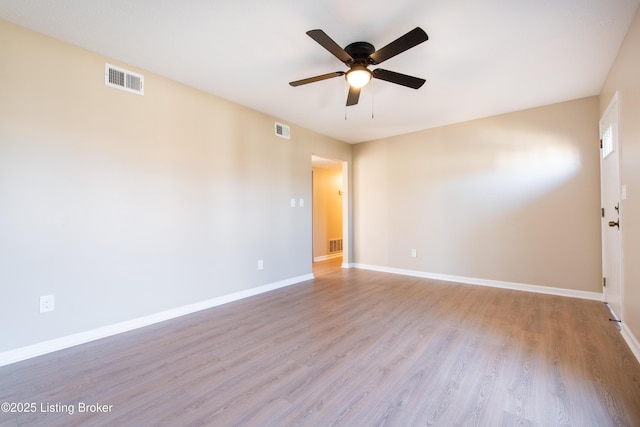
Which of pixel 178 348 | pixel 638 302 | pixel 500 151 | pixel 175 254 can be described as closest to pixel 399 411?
pixel 178 348

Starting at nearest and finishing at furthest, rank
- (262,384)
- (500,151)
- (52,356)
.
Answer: (262,384) → (52,356) → (500,151)

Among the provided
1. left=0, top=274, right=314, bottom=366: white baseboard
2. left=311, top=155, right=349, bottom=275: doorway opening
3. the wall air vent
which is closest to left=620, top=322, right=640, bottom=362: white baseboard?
left=0, top=274, right=314, bottom=366: white baseboard

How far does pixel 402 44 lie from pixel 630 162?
2015mm

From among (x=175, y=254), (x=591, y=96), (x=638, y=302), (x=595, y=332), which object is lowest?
(x=595, y=332)

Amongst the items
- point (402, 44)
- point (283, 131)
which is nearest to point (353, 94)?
point (402, 44)

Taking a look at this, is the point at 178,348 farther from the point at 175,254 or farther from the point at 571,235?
the point at 571,235

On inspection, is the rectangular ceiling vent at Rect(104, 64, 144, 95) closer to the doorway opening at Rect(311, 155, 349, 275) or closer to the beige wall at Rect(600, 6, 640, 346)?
the doorway opening at Rect(311, 155, 349, 275)

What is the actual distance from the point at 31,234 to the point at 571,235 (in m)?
5.53

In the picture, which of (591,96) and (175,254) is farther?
(591,96)

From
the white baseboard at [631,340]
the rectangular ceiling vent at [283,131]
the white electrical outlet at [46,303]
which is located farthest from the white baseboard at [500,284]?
the white electrical outlet at [46,303]

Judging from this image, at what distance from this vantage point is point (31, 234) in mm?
2055

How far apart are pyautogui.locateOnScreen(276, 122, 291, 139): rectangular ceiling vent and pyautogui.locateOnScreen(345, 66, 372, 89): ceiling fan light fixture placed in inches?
74.8

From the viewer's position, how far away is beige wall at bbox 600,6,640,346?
1948 millimetres

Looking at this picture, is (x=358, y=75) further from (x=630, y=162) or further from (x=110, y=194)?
(x=110, y=194)
